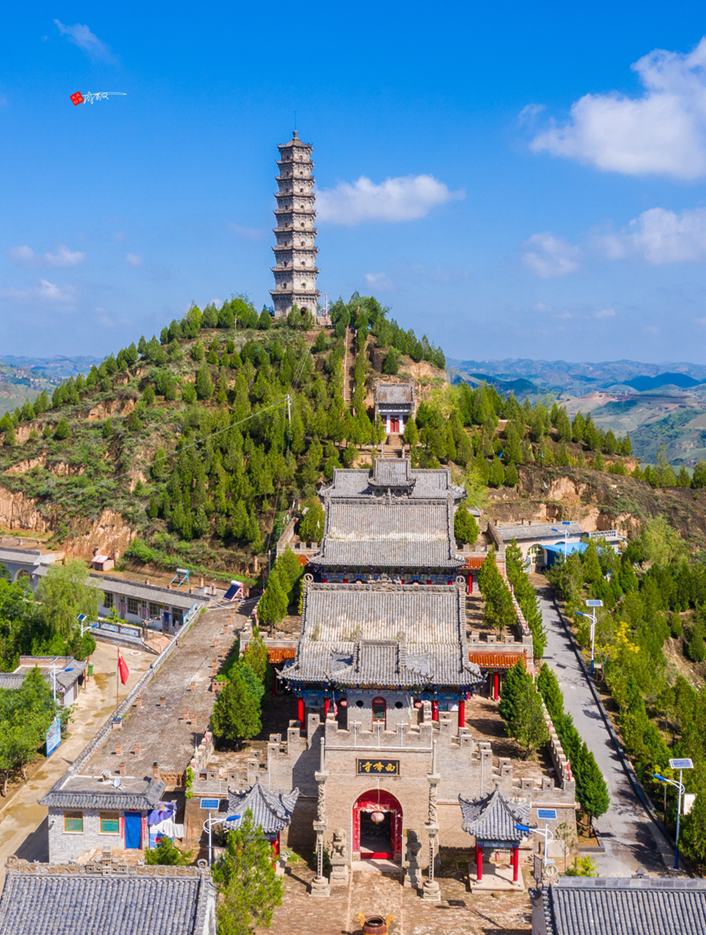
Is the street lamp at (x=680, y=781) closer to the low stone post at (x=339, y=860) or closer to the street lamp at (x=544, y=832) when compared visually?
the street lamp at (x=544, y=832)

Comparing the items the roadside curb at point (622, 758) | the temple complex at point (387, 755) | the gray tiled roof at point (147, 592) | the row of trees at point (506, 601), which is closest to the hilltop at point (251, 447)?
the gray tiled roof at point (147, 592)

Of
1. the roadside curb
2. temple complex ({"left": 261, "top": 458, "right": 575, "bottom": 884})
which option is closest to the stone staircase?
the roadside curb

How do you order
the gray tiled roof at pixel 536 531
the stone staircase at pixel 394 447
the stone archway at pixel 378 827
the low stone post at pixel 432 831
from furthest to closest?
the stone staircase at pixel 394 447 → the gray tiled roof at pixel 536 531 → the stone archway at pixel 378 827 → the low stone post at pixel 432 831

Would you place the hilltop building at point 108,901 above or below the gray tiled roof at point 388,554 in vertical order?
below

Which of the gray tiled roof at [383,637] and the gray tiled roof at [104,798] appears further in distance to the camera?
the gray tiled roof at [383,637]

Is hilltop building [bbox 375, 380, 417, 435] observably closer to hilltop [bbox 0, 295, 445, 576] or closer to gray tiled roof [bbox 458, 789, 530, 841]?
hilltop [bbox 0, 295, 445, 576]

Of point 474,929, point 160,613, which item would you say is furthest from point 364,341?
point 474,929

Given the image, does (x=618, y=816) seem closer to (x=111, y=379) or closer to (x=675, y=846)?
(x=675, y=846)
